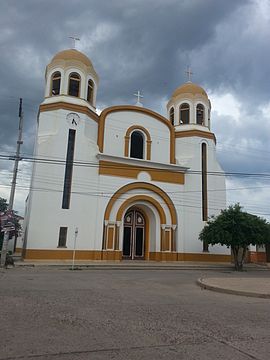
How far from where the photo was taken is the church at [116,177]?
25.0 metres

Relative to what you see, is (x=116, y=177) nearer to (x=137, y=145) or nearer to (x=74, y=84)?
(x=137, y=145)

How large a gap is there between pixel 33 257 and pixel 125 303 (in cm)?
1622

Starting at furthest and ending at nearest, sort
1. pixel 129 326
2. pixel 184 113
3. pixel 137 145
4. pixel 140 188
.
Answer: pixel 184 113 < pixel 137 145 < pixel 140 188 < pixel 129 326

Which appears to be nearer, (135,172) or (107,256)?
(107,256)

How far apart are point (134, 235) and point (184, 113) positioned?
12773 mm

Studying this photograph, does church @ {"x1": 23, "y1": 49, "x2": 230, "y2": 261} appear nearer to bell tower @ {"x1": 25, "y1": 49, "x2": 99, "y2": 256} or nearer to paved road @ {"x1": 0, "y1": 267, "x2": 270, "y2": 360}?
bell tower @ {"x1": 25, "y1": 49, "x2": 99, "y2": 256}

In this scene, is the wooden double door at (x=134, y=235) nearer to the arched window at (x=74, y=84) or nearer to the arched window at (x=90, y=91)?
the arched window at (x=90, y=91)

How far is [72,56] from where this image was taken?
1126 inches

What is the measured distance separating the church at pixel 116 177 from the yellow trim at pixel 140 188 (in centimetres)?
8

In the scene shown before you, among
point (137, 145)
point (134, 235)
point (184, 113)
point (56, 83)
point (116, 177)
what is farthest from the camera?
point (184, 113)

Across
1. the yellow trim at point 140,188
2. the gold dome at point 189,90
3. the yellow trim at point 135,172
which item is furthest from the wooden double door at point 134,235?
the gold dome at point 189,90

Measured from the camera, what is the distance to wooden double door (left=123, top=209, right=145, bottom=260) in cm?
2873

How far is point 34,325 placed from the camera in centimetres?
635

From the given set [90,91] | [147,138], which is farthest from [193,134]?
[90,91]
